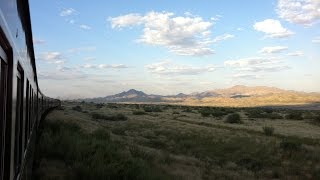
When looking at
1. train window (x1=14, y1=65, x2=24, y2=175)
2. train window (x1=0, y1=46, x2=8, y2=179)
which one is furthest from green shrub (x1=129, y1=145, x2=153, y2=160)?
train window (x1=0, y1=46, x2=8, y2=179)

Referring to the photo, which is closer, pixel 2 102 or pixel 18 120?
pixel 2 102

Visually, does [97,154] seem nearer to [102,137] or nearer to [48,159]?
[48,159]

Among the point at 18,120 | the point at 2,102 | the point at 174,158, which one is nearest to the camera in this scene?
the point at 2,102

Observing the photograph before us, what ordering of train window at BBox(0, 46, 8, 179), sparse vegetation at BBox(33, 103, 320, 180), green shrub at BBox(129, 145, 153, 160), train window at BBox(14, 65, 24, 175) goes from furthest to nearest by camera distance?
1. green shrub at BBox(129, 145, 153, 160)
2. sparse vegetation at BBox(33, 103, 320, 180)
3. train window at BBox(14, 65, 24, 175)
4. train window at BBox(0, 46, 8, 179)

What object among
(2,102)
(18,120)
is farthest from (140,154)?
(2,102)

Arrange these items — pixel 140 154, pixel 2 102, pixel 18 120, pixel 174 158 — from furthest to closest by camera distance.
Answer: pixel 174 158
pixel 140 154
pixel 18 120
pixel 2 102

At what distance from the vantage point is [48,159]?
16.2 meters

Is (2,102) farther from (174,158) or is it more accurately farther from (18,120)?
(174,158)

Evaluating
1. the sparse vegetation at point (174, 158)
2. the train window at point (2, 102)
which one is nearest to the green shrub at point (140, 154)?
the sparse vegetation at point (174, 158)

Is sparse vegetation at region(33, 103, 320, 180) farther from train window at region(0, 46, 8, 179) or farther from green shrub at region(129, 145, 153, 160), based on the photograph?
train window at region(0, 46, 8, 179)

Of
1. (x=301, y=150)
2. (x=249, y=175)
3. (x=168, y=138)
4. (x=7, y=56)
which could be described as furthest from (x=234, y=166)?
(x=7, y=56)

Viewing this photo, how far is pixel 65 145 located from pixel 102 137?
741 centimetres

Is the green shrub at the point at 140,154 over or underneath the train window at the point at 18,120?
underneath

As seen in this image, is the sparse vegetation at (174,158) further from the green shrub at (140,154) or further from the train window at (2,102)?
the train window at (2,102)
